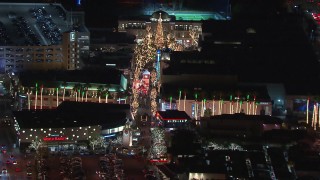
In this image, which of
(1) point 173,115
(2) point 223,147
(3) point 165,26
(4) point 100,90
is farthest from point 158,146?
(3) point 165,26

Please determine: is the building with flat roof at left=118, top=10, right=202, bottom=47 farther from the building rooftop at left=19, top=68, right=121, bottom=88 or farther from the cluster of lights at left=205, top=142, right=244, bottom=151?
the cluster of lights at left=205, top=142, right=244, bottom=151

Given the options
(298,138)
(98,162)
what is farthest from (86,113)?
(298,138)

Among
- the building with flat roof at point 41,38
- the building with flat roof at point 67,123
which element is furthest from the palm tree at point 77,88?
the building with flat roof at point 41,38

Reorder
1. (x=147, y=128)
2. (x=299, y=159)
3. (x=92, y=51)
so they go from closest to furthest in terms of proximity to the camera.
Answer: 1. (x=299, y=159)
2. (x=147, y=128)
3. (x=92, y=51)

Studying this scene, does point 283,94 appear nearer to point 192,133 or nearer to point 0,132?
point 192,133

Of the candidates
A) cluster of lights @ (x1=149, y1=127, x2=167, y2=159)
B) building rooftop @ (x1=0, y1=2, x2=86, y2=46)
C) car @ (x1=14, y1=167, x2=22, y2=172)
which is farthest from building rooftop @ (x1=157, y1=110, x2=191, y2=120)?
building rooftop @ (x1=0, y1=2, x2=86, y2=46)

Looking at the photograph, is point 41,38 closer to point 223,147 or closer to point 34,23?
point 34,23
